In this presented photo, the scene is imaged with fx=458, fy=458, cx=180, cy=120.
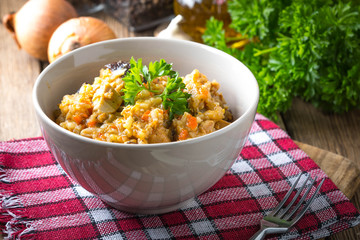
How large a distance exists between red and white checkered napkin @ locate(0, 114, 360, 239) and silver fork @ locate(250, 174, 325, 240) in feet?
0.11

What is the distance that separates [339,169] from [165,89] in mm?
940

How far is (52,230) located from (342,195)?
45.7 inches

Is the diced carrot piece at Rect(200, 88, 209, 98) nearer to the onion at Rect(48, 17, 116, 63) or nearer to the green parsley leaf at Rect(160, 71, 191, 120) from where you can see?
the green parsley leaf at Rect(160, 71, 191, 120)

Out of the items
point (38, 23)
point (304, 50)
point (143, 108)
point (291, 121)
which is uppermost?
point (143, 108)

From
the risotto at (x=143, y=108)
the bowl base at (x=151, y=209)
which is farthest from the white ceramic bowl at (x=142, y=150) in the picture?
the risotto at (x=143, y=108)

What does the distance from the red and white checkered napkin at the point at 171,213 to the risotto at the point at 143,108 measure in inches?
12.3

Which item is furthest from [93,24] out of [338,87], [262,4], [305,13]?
[338,87]

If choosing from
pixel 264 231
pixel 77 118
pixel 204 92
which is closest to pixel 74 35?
pixel 77 118

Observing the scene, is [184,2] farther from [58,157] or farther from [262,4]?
[58,157]

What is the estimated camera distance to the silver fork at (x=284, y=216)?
1683 mm

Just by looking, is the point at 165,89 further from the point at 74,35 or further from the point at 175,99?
the point at 74,35

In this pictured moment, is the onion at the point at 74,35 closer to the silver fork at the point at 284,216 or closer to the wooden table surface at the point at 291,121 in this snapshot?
the wooden table surface at the point at 291,121

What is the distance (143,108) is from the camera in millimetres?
1662

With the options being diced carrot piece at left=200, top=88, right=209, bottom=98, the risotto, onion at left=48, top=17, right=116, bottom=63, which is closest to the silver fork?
the risotto
